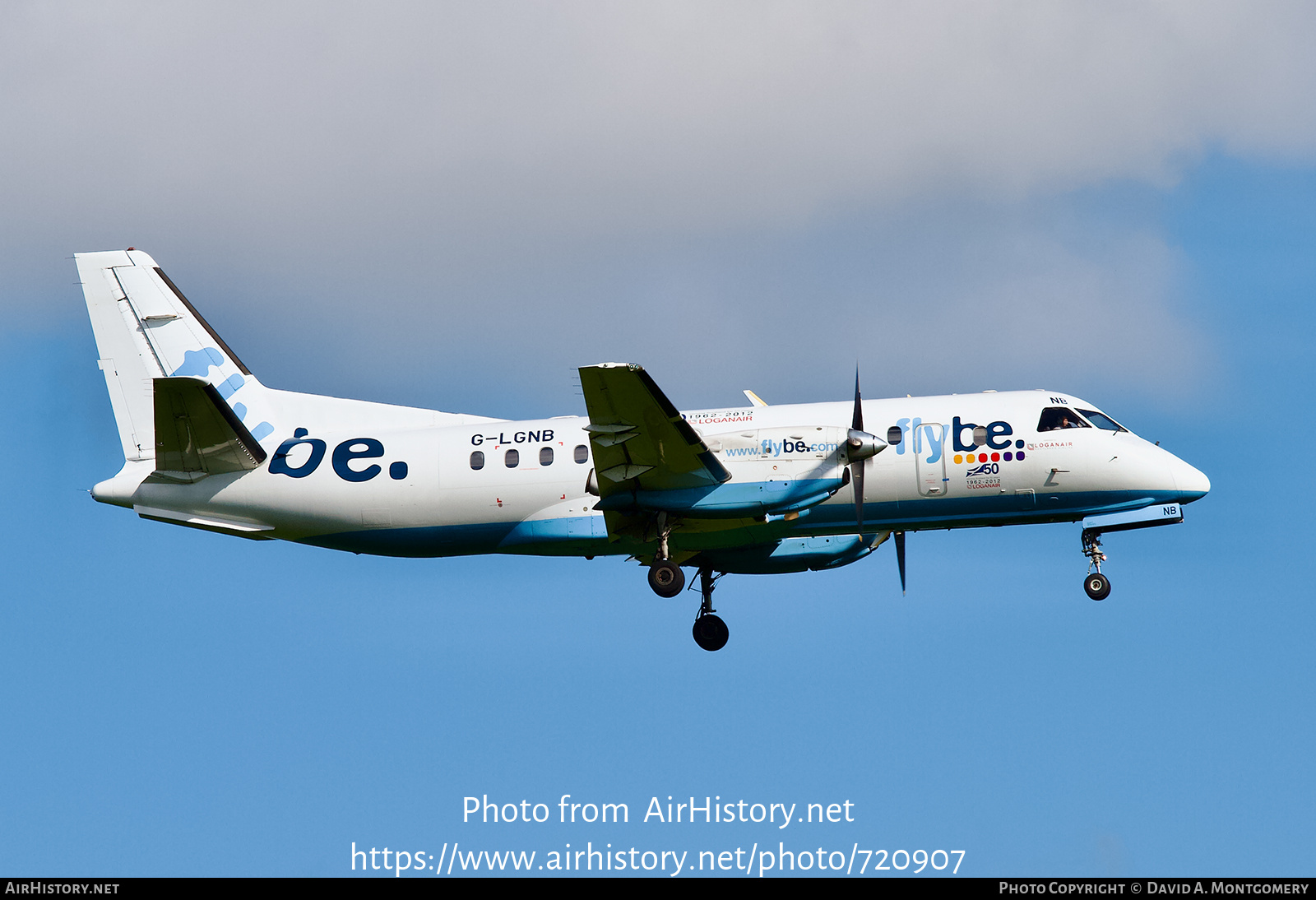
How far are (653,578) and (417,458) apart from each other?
448 centimetres

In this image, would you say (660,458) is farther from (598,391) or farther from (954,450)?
(954,450)

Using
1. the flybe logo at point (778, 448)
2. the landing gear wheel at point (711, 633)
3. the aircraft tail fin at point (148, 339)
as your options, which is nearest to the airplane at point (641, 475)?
the flybe logo at point (778, 448)

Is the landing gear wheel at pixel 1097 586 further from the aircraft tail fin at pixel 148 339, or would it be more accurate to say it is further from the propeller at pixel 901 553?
the aircraft tail fin at pixel 148 339

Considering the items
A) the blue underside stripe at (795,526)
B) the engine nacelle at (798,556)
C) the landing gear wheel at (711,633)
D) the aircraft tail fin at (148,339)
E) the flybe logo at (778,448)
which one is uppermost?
the aircraft tail fin at (148,339)

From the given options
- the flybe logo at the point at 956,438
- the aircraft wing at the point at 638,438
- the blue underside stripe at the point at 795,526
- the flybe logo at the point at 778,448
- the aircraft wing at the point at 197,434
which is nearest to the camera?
the aircraft wing at the point at 638,438

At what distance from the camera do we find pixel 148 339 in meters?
25.4

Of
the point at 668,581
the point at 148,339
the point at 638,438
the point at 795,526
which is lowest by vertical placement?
the point at 668,581

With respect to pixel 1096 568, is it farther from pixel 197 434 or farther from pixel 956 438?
pixel 197 434

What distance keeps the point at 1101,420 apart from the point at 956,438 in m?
2.61

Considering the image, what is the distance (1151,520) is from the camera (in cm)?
2277

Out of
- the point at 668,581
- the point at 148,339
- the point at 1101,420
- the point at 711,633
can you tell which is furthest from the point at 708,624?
the point at 148,339

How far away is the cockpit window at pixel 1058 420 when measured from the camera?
22.6m

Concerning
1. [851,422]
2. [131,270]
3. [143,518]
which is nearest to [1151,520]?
[851,422]

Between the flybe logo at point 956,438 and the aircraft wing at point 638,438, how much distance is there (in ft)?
9.98
